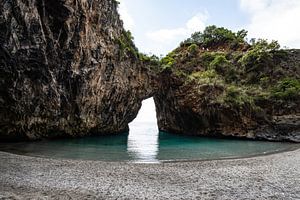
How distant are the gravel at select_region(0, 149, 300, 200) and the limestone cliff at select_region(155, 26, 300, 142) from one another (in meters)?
21.4

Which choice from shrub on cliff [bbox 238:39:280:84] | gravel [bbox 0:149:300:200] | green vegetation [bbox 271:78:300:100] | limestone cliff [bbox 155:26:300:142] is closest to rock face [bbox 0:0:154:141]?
gravel [bbox 0:149:300:200]

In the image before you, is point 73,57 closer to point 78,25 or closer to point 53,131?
point 78,25

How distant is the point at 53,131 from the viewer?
27141mm

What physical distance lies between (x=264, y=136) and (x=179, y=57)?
53.6ft

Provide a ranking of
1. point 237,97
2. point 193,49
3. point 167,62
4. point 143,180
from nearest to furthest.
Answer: point 143,180 → point 237,97 → point 167,62 → point 193,49

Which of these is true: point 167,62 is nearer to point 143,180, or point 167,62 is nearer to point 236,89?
point 236,89

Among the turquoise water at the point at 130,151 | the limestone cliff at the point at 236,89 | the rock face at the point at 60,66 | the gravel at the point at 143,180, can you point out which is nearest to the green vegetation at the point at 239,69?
the limestone cliff at the point at 236,89

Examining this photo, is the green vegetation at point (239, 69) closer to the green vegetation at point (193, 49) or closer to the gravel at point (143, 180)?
the green vegetation at point (193, 49)

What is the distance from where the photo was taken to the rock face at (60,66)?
61.9 ft

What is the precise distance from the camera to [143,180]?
10.3 meters

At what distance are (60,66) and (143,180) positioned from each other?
16.1 meters

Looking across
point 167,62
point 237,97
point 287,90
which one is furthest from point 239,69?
point 167,62

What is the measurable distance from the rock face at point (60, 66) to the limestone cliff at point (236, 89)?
8.45 meters

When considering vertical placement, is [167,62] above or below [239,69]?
above
